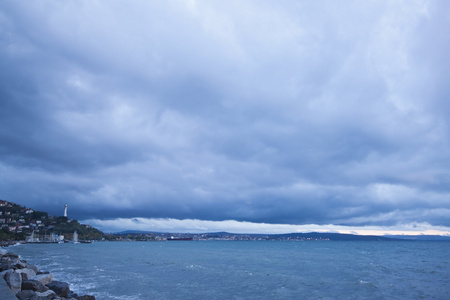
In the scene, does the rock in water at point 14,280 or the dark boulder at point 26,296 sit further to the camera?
the rock in water at point 14,280

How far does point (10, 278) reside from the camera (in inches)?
892

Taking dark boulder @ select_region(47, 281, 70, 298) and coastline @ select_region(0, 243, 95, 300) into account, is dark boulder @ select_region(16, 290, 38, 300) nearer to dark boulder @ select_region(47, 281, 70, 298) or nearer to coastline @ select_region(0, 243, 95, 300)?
coastline @ select_region(0, 243, 95, 300)

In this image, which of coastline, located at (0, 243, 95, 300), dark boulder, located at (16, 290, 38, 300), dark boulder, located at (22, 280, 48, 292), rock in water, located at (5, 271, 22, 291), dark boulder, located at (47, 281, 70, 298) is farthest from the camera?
dark boulder, located at (47, 281, 70, 298)

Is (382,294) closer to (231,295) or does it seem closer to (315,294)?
(315,294)

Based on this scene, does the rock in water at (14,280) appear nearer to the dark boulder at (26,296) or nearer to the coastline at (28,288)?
the coastline at (28,288)

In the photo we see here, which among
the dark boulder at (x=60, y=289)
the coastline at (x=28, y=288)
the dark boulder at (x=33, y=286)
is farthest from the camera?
the dark boulder at (x=60, y=289)

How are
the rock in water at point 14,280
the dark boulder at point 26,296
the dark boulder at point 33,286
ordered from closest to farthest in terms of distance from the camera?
the dark boulder at point 26,296
the rock in water at point 14,280
the dark boulder at point 33,286

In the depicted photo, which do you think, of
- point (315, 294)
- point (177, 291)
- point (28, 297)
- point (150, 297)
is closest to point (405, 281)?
point (315, 294)

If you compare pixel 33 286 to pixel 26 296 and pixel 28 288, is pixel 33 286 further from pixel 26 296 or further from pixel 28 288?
pixel 26 296

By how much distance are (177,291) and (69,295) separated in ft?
32.9

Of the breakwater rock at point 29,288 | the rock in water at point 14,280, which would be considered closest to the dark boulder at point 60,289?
the breakwater rock at point 29,288

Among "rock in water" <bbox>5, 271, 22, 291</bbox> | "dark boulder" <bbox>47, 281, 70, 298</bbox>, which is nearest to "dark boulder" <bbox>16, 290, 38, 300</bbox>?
"rock in water" <bbox>5, 271, 22, 291</bbox>

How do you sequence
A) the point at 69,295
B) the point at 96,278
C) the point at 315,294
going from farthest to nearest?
1. the point at 96,278
2. the point at 315,294
3. the point at 69,295

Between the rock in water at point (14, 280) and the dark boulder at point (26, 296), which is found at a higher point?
the rock in water at point (14, 280)
